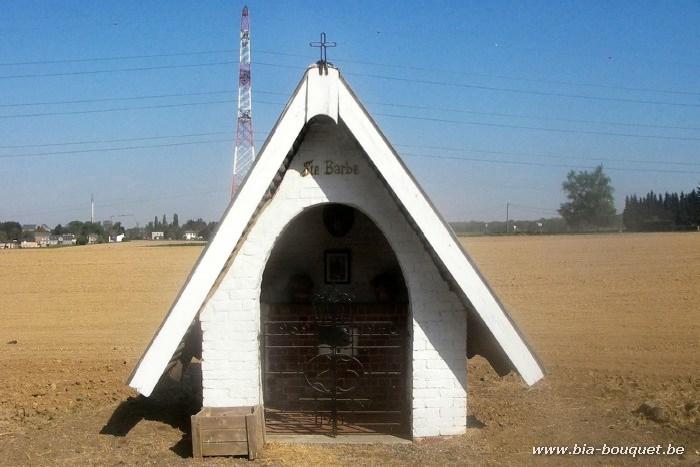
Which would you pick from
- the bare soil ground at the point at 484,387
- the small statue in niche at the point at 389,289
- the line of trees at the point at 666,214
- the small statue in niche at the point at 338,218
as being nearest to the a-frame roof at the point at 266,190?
the bare soil ground at the point at 484,387

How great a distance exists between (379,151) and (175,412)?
17.9 ft

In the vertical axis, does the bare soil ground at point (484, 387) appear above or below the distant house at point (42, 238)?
below

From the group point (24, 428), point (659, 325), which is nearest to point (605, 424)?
point (24, 428)

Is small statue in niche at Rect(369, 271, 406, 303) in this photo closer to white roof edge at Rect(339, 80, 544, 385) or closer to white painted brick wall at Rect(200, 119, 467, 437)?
white painted brick wall at Rect(200, 119, 467, 437)

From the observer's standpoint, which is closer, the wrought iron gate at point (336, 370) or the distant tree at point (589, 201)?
the wrought iron gate at point (336, 370)

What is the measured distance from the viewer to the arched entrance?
9391 millimetres

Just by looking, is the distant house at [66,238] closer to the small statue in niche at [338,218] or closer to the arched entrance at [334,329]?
the arched entrance at [334,329]

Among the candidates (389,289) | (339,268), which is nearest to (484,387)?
(389,289)

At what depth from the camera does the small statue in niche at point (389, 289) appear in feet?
35.8

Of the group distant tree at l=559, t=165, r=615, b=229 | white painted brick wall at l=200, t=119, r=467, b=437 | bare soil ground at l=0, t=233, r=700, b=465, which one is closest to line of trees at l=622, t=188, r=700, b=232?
distant tree at l=559, t=165, r=615, b=229

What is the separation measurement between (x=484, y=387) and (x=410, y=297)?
438 cm

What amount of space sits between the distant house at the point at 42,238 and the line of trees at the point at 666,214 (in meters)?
88.3

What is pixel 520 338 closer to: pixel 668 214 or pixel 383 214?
pixel 383 214

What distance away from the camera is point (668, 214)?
3718 inches
